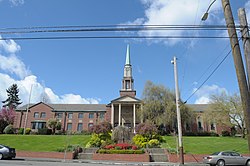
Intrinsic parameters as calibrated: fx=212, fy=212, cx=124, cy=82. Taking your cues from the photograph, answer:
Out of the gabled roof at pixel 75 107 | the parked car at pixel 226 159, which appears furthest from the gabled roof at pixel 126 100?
the parked car at pixel 226 159

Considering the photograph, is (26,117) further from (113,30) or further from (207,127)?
(113,30)

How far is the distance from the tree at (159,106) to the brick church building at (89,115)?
253 inches

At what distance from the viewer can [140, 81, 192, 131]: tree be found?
44.2 meters

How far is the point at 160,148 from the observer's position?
28.2 meters

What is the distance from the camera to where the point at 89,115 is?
5944 cm

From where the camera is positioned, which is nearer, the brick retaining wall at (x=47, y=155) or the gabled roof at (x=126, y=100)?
the brick retaining wall at (x=47, y=155)

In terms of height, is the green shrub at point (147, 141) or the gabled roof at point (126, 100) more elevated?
the gabled roof at point (126, 100)

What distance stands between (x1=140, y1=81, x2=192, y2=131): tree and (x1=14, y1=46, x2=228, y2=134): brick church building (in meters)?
6.42

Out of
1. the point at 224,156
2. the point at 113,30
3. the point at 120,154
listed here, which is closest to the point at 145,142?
the point at 120,154

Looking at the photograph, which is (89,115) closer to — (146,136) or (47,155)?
(146,136)

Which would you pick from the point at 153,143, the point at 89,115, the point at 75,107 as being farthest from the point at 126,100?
the point at 153,143

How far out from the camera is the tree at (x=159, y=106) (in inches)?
1741

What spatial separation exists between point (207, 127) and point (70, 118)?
37.7 m

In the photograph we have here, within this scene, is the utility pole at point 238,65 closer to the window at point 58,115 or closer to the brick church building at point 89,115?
the brick church building at point 89,115
